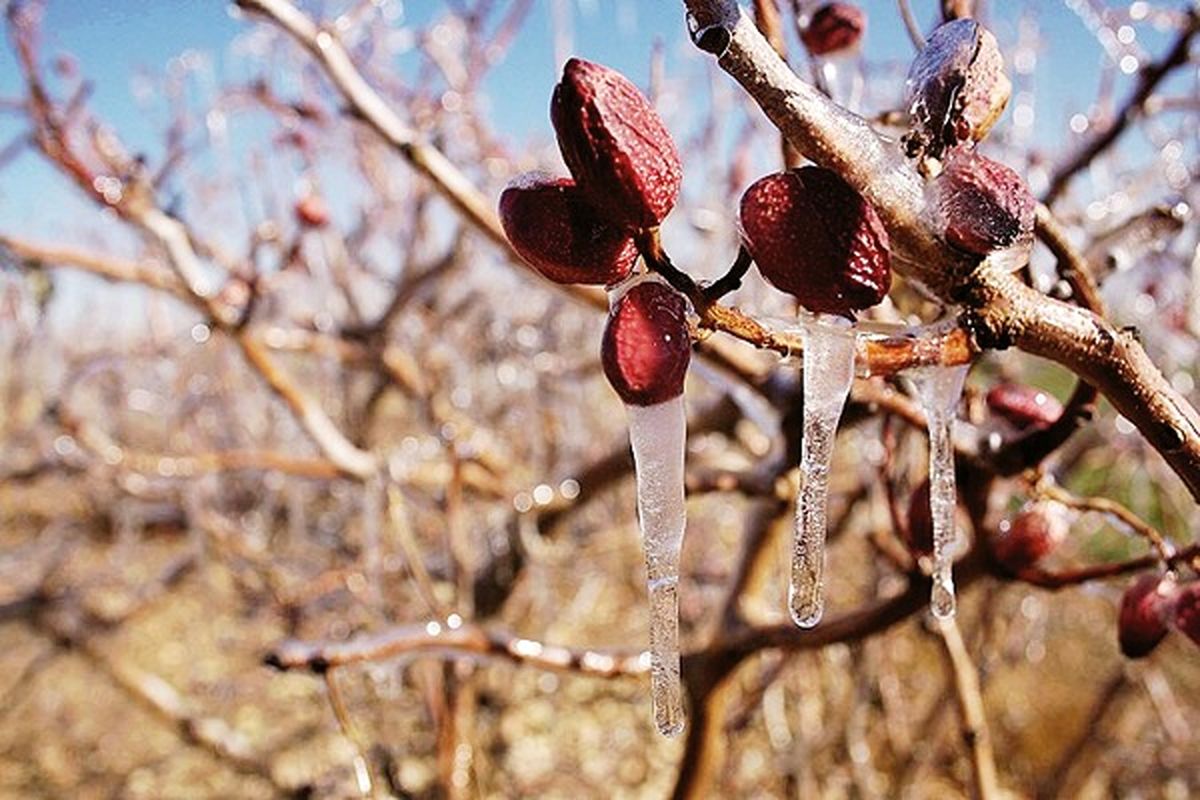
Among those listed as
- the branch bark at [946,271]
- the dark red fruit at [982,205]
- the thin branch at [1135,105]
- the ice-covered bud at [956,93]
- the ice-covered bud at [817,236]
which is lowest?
the ice-covered bud at [817,236]

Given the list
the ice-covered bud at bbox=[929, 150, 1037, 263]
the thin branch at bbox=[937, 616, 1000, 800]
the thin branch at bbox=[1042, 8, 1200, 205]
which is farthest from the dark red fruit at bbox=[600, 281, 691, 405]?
the thin branch at bbox=[1042, 8, 1200, 205]

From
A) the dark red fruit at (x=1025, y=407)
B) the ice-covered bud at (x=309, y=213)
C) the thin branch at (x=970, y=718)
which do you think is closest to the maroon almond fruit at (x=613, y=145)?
the dark red fruit at (x=1025, y=407)

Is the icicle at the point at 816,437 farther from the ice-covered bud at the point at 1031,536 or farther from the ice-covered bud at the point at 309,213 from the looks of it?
the ice-covered bud at the point at 309,213

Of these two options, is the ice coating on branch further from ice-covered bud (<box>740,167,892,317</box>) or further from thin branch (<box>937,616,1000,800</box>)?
thin branch (<box>937,616,1000,800</box>)

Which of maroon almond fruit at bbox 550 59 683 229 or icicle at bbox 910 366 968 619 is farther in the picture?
icicle at bbox 910 366 968 619

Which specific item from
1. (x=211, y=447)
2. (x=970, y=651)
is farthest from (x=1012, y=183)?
(x=211, y=447)
